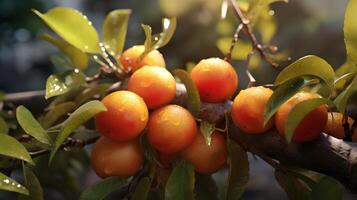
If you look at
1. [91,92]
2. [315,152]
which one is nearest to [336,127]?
[315,152]

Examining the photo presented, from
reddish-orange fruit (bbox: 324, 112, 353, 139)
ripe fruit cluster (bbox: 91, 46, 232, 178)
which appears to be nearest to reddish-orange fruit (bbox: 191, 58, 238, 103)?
ripe fruit cluster (bbox: 91, 46, 232, 178)

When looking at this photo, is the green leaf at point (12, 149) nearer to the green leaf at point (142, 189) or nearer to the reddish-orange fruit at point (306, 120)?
the green leaf at point (142, 189)

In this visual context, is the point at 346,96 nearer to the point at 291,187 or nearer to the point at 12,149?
the point at 291,187

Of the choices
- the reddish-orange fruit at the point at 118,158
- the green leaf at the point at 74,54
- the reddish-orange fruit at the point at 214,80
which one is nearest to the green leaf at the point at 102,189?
the reddish-orange fruit at the point at 118,158

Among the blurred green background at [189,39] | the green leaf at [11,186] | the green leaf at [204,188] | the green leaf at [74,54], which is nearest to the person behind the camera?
the green leaf at [11,186]

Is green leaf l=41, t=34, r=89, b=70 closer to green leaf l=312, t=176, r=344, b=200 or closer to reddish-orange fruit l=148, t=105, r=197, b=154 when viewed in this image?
reddish-orange fruit l=148, t=105, r=197, b=154

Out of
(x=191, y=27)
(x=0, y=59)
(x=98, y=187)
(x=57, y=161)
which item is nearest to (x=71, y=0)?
(x=0, y=59)

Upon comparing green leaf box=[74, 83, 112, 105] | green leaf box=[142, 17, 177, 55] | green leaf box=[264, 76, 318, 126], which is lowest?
green leaf box=[74, 83, 112, 105]
